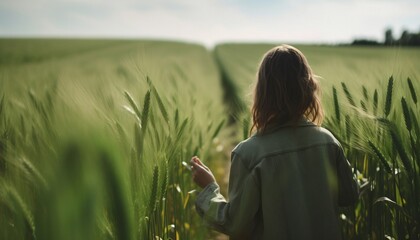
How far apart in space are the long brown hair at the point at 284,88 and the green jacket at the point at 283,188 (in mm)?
51

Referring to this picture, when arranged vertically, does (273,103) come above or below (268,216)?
above

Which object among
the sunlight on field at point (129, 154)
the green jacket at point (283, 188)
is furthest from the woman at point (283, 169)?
the sunlight on field at point (129, 154)

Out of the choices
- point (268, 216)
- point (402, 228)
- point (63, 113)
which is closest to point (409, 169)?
point (402, 228)

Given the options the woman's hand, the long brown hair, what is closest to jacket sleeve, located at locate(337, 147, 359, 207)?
the long brown hair

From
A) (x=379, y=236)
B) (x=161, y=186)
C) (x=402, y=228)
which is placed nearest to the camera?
(x=161, y=186)

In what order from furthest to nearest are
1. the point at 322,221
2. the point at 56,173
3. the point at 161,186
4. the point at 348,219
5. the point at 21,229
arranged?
the point at 348,219 < the point at 322,221 < the point at 161,186 < the point at 21,229 < the point at 56,173

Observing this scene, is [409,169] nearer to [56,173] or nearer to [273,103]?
[273,103]

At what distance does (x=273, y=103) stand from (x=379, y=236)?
0.88 meters

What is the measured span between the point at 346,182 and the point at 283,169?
315 mm

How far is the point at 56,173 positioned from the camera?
0.77m

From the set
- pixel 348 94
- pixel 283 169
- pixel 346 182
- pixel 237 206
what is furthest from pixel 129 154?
pixel 348 94

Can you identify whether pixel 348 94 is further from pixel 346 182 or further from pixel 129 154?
pixel 129 154

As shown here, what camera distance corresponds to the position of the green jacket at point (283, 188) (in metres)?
1.52

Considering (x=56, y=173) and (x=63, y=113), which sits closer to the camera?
(x=56, y=173)
